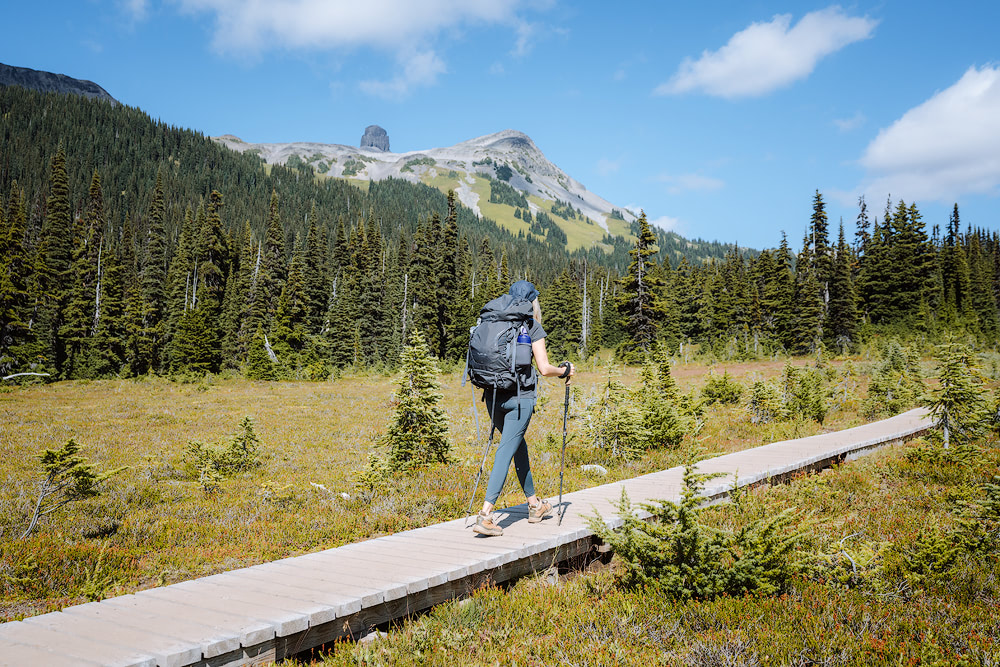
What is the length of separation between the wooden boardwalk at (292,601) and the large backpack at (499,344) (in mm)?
1504

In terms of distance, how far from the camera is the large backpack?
5184 millimetres

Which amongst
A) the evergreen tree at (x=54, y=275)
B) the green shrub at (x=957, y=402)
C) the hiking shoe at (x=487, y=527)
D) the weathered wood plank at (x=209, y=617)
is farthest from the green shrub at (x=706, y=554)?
the evergreen tree at (x=54, y=275)

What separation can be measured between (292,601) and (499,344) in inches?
105

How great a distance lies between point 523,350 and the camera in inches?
206

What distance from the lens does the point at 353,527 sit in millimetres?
6582

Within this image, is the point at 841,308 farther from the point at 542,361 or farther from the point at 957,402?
the point at 542,361

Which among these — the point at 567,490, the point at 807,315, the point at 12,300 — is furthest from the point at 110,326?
the point at 807,315

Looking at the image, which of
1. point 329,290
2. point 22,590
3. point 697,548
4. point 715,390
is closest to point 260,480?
point 22,590

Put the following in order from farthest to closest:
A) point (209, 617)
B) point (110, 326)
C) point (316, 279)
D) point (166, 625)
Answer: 1. point (316, 279)
2. point (110, 326)
3. point (209, 617)
4. point (166, 625)

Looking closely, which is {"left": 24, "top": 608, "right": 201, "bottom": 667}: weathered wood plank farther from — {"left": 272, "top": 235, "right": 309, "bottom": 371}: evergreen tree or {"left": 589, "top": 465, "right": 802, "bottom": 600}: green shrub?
{"left": 272, "top": 235, "right": 309, "bottom": 371}: evergreen tree

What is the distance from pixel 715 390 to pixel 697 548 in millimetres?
16311

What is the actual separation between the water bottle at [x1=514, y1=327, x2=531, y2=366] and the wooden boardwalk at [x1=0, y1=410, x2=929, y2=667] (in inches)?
64.4

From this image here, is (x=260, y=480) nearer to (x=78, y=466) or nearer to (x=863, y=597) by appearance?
(x=78, y=466)

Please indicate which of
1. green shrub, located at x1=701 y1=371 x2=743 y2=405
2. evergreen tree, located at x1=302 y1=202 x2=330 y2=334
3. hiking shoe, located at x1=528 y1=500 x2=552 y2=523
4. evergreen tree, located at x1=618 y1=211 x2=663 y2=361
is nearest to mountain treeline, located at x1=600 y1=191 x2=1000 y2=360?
evergreen tree, located at x1=618 y1=211 x2=663 y2=361
